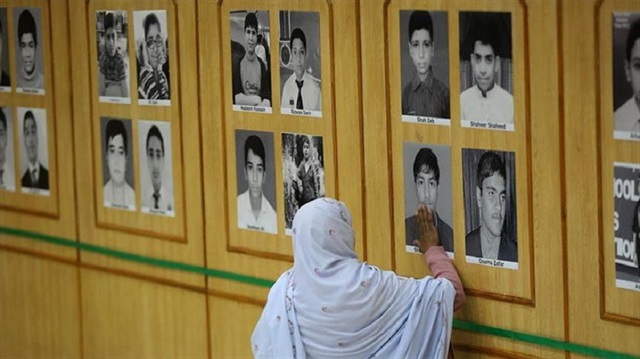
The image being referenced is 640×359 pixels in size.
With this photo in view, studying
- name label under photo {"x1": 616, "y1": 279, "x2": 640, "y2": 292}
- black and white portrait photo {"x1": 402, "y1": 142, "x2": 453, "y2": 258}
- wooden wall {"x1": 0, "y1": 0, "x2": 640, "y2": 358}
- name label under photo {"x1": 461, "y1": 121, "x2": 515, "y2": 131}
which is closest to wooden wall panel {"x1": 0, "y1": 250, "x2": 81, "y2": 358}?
wooden wall {"x1": 0, "y1": 0, "x2": 640, "y2": 358}

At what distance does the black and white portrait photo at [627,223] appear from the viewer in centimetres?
528

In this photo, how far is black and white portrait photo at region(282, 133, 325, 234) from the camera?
6406 millimetres

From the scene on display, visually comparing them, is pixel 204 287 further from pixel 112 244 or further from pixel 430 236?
pixel 430 236

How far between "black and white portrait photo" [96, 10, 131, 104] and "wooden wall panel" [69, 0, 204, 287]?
0.11 feet

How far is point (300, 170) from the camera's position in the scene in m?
6.48

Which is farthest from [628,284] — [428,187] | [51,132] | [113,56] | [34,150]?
[34,150]

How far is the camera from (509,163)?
5645 millimetres

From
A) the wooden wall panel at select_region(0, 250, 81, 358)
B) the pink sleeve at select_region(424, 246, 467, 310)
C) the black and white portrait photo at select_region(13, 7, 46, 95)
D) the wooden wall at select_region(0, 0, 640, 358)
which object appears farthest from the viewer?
the wooden wall panel at select_region(0, 250, 81, 358)

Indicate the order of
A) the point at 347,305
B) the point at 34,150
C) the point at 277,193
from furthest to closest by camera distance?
the point at 34,150, the point at 277,193, the point at 347,305

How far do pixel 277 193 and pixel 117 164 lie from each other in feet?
3.86

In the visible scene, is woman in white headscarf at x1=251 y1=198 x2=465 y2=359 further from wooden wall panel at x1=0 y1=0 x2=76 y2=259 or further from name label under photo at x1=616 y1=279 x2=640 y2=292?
wooden wall panel at x1=0 y1=0 x2=76 y2=259

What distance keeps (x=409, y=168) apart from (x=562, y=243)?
79 cm

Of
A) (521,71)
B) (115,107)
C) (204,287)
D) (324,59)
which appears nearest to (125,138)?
(115,107)

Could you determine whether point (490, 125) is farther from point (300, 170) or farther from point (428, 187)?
point (300, 170)
